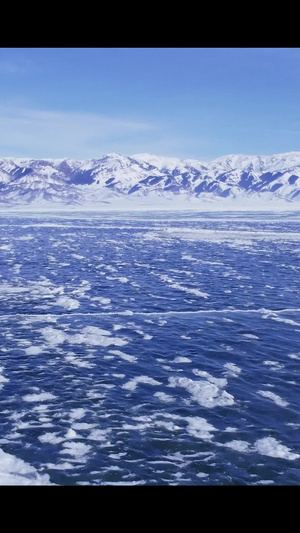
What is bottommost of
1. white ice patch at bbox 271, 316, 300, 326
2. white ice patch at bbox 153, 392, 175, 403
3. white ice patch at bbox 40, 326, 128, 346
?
white ice patch at bbox 153, 392, 175, 403

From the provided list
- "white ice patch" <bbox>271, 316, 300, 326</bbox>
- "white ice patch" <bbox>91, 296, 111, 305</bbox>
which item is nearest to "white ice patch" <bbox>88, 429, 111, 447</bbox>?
"white ice patch" <bbox>271, 316, 300, 326</bbox>

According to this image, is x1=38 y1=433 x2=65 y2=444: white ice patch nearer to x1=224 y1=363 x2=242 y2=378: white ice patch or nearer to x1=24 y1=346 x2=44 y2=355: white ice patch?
x1=24 y1=346 x2=44 y2=355: white ice patch

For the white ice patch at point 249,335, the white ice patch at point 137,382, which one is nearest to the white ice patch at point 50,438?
the white ice patch at point 137,382

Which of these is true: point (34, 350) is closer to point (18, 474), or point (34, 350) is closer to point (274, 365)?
point (18, 474)

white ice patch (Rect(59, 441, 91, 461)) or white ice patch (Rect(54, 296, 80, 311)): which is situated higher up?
white ice patch (Rect(54, 296, 80, 311))
